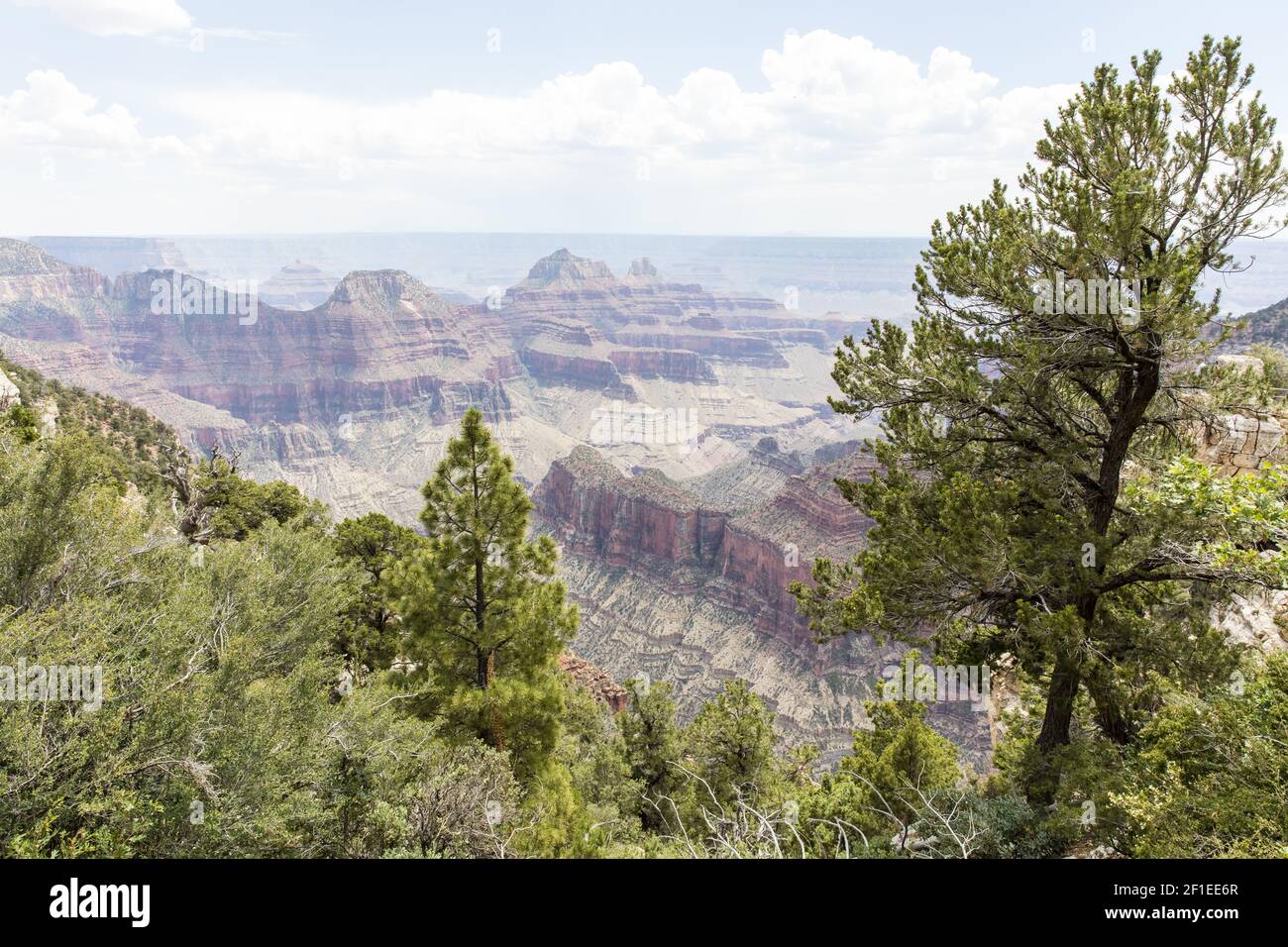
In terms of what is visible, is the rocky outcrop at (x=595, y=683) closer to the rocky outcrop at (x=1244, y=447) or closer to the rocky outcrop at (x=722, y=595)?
the rocky outcrop at (x=1244, y=447)

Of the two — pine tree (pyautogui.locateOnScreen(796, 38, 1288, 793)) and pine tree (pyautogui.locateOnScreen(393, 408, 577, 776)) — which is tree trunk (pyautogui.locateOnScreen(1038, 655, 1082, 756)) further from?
pine tree (pyautogui.locateOnScreen(393, 408, 577, 776))

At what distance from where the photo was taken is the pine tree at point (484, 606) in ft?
45.9

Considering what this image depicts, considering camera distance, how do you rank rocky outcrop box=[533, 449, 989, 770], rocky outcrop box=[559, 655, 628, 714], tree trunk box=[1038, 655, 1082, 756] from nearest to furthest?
tree trunk box=[1038, 655, 1082, 756], rocky outcrop box=[559, 655, 628, 714], rocky outcrop box=[533, 449, 989, 770]

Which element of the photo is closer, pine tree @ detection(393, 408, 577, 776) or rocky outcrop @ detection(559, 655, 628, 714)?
pine tree @ detection(393, 408, 577, 776)

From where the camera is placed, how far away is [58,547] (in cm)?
1156

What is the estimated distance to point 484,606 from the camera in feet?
47.9

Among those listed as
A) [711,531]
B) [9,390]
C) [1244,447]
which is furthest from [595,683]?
[711,531]

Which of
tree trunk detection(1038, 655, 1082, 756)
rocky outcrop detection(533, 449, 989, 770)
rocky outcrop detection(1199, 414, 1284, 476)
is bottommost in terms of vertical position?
rocky outcrop detection(533, 449, 989, 770)

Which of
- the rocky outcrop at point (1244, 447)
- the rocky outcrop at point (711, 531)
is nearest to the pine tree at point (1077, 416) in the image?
the rocky outcrop at point (1244, 447)

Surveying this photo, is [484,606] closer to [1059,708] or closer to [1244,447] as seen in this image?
[1059,708]

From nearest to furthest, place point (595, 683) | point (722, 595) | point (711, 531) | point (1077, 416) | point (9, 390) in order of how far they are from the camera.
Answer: point (1077, 416)
point (9, 390)
point (595, 683)
point (722, 595)
point (711, 531)

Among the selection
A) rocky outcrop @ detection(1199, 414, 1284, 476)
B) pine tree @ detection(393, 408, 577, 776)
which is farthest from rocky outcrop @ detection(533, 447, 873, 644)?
pine tree @ detection(393, 408, 577, 776)

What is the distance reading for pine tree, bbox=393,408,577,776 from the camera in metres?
14.0

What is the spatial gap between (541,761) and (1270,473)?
537 inches
